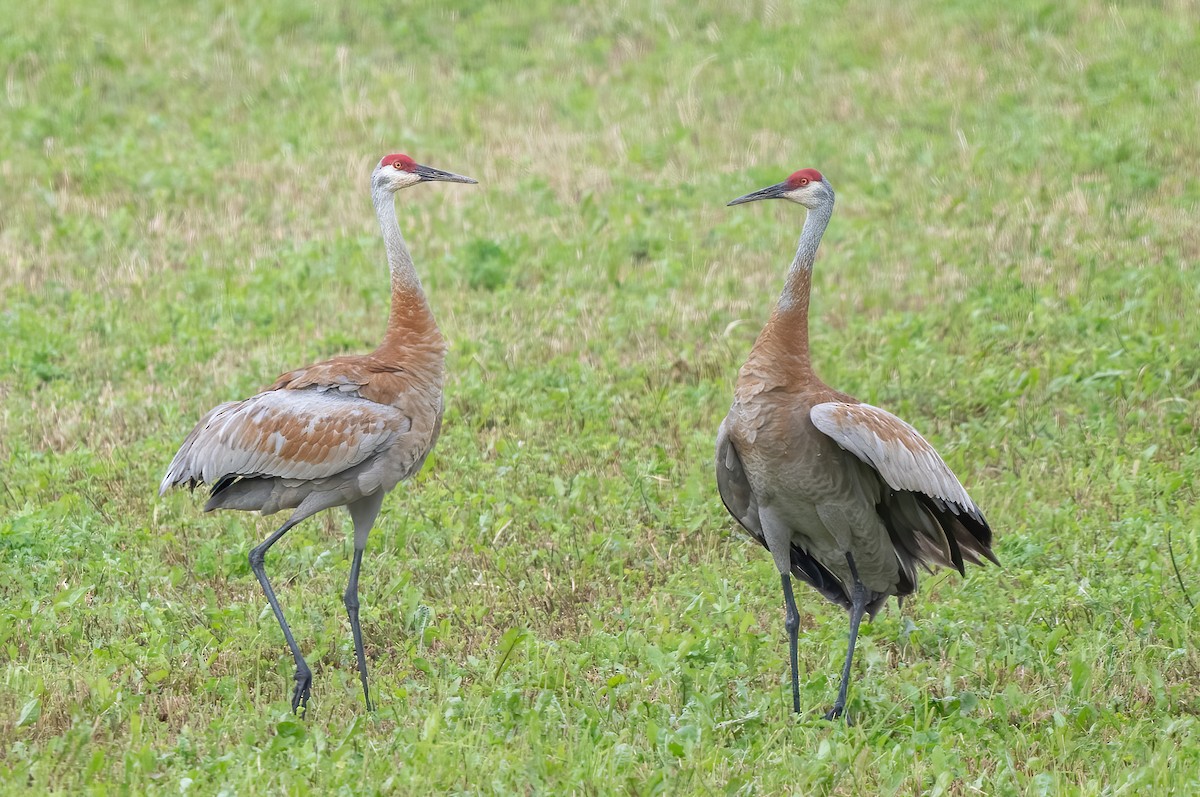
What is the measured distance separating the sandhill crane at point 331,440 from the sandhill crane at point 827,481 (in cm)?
126

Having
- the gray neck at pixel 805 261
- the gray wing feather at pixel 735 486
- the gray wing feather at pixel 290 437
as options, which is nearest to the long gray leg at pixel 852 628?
the gray wing feather at pixel 735 486

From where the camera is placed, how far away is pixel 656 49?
564 inches

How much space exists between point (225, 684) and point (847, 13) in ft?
36.9

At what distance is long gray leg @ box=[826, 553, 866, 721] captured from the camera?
17.4 ft

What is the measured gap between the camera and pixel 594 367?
28.3 feet

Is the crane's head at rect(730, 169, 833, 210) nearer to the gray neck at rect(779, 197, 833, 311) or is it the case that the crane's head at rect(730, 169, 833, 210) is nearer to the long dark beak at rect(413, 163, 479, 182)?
the gray neck at rect(779, 197, 833, 311)

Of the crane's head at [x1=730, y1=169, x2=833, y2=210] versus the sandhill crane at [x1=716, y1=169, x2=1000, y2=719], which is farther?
the crane's head at [x1=730, y1=169, x2=833, y2=210]

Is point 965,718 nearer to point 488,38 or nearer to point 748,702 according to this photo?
point 748,702

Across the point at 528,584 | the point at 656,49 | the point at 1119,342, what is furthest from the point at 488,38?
the point at 528,584

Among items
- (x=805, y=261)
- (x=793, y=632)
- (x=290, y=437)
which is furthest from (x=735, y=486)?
(x=290, y=437)

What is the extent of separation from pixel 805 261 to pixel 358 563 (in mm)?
2146

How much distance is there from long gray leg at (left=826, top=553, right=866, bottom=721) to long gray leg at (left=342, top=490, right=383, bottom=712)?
1.74 metres

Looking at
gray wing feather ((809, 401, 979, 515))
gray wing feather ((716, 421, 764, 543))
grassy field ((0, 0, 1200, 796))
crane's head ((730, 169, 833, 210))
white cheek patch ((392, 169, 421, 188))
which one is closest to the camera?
grassy field ((0, 0, 1200, 796))

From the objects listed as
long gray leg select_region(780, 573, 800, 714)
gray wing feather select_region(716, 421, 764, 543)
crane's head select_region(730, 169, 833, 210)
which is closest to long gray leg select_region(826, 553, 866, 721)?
long gray leg select_region(780, 573, 800, 714)
